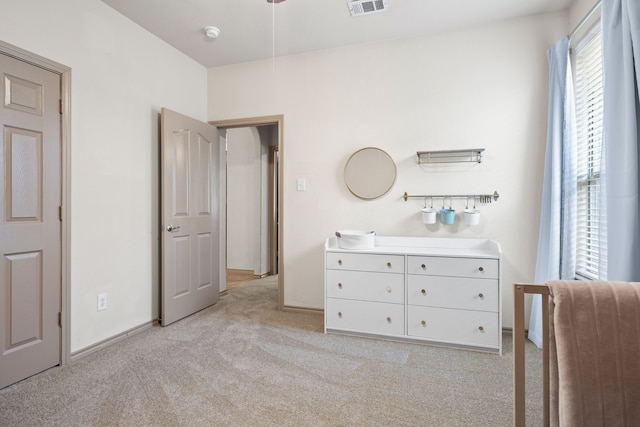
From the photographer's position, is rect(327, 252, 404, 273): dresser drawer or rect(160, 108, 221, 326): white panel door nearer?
rect(327, 252, 404, 273): dresser drawer

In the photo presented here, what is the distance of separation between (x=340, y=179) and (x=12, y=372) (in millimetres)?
2670

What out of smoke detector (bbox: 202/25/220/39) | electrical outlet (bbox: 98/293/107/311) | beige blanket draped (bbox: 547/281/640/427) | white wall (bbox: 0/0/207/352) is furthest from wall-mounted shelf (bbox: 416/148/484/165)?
electrical outlet (bbox: 98/293/107/311)

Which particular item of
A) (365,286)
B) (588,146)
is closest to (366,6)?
(588,146)

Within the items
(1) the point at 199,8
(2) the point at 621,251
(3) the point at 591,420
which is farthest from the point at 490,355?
(1) the point at 199,8

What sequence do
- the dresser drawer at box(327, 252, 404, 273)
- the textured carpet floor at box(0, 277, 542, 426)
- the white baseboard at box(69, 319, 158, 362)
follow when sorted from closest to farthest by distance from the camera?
the textured carpet floor at box(0, 277, 542, 426) < the white baseboard at box(69, 319, 158, 362) < the dresser drawer at box(327, 252, 404, 273)

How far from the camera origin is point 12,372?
1938 mm

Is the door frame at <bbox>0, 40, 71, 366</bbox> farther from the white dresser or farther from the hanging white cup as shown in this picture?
the hanging white cup

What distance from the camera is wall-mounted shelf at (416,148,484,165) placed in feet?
9.09

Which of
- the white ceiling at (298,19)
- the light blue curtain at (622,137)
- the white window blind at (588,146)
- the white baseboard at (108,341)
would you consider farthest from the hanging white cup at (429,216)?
the white baseboard at (108,341)

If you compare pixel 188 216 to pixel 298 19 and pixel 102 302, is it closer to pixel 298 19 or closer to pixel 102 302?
pixel 102 302

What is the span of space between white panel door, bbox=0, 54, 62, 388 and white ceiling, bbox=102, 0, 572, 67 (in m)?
0.99

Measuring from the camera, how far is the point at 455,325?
2449 mm

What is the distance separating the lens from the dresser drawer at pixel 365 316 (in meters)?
2.60

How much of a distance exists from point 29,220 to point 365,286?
91.0 inches
